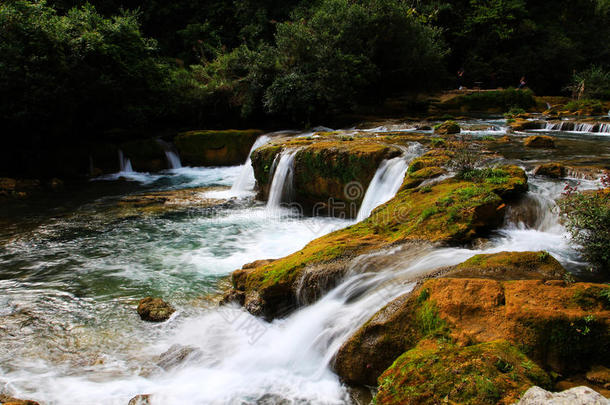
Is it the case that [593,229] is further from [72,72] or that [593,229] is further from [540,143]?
[72,72]

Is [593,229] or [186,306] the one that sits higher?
[593,229]

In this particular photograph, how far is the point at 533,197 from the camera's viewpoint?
6.19m

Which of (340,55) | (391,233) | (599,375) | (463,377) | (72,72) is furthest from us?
(340,55)

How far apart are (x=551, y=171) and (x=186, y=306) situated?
7460mm

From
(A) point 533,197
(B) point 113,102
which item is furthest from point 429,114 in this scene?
(B) point 113,102

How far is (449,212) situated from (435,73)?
17919 millimetres

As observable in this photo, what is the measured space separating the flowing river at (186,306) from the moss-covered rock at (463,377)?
0.94 meters

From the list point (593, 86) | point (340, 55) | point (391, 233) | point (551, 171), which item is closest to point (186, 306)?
point (391, 233)

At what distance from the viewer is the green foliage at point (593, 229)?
442cm

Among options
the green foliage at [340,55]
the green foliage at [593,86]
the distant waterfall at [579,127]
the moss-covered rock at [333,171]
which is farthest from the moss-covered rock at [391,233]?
the green foliage at [593,86]

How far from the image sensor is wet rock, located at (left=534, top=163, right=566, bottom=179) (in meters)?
7.49

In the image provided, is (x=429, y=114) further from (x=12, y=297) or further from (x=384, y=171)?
(x=12, y=297)

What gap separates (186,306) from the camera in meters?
5.70

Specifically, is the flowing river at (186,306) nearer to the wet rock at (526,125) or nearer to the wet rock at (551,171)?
the wet rock at (551,171)
